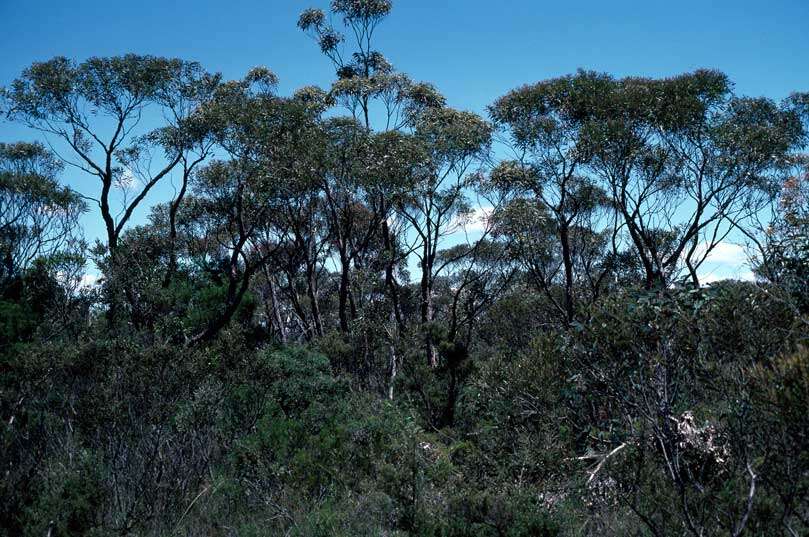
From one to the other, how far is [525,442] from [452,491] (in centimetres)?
149

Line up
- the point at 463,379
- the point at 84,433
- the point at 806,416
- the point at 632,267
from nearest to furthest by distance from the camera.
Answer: the point at 806,416 < the point at 84,433 < the point at 463,379 < the point at 632,267

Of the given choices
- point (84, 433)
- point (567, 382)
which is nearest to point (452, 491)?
point (567, 382)

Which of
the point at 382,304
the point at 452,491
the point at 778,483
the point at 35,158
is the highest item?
the point at 35,158

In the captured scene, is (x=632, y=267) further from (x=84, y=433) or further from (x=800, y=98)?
(x=84, y=433)

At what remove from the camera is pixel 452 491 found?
720 cm

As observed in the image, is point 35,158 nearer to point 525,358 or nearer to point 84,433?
point 84,433

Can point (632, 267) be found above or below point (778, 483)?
above

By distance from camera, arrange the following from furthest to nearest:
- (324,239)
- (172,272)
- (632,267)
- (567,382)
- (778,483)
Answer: (324,239)
(632,267)
(172,272)
(567,382)
(778,483)

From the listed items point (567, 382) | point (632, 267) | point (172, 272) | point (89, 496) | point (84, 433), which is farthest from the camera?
point (632, 267)

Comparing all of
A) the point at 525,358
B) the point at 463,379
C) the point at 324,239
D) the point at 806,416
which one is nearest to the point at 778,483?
the point at 806,416

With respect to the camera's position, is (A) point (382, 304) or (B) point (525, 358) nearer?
(B) point (525, 358)

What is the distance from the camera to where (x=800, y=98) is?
16281mm

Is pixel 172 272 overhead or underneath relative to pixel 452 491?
overhead

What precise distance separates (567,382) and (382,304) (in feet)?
53.0
